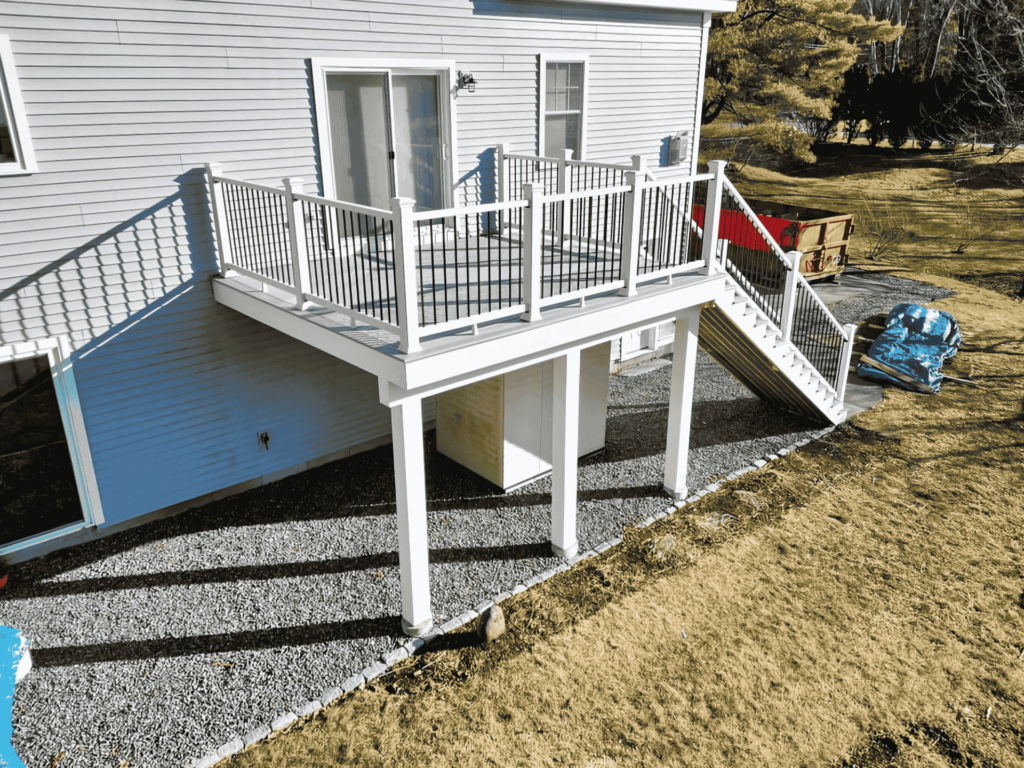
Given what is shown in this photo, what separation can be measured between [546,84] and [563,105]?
45cm

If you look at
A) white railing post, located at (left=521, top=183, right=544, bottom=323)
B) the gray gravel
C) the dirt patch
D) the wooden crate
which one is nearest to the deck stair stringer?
the gray gravel

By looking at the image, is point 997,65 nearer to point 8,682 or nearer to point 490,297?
point 490,297

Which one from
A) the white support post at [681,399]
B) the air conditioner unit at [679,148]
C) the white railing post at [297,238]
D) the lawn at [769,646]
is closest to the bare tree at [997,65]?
the air conditioner unit at [679,148]

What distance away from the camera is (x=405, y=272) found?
197 inches

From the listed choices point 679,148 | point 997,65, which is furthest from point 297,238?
point 997,65

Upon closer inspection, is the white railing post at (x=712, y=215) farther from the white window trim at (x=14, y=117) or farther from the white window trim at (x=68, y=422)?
the white window trim at (x=68, y=422)

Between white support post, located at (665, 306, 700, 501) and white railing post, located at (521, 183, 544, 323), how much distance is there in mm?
2296

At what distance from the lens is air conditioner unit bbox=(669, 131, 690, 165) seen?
38.5ft

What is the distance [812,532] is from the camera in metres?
7.93

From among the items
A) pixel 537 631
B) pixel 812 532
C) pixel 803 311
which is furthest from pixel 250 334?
pixel 803 311

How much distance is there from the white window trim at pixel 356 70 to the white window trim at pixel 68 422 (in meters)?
3.16

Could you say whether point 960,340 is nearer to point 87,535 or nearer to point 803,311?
point 803,311

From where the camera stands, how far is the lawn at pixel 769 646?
5.25m

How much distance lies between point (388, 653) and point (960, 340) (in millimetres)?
12226
